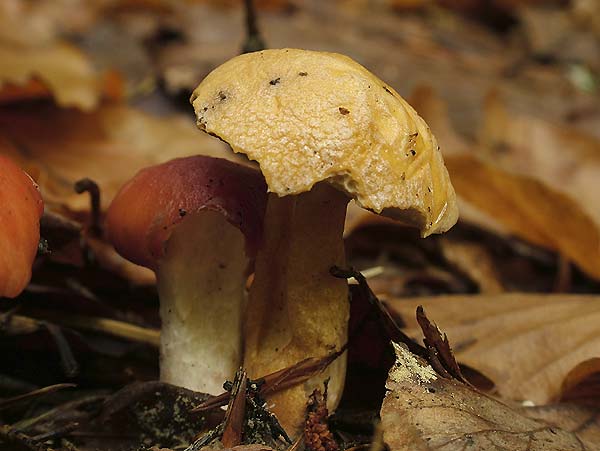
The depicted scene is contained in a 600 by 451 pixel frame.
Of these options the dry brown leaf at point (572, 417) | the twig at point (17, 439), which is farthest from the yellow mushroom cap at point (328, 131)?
the twig at point (17, 439)

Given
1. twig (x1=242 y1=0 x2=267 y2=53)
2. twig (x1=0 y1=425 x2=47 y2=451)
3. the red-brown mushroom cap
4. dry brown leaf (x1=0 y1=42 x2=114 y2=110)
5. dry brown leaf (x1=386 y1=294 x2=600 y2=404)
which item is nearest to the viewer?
twig (x1=0 y1=425 x2=47 y2=451)

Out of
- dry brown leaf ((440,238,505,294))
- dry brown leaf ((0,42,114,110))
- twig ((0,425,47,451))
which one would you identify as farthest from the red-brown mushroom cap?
dry brown leaf ((0,42,114,110))

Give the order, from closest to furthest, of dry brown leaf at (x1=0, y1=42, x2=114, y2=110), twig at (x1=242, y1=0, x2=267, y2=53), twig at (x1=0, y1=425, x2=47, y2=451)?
twig at (x1=0, y1=425, x2=47, y2=451), twig at (x1=242, y1=0, x2=267, y2=53), dry brown leaf at (x1=0, y1=42, x2=114, y2=110)

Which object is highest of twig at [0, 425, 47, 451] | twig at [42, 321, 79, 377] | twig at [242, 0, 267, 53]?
twig at [242, 0, 267, 53]

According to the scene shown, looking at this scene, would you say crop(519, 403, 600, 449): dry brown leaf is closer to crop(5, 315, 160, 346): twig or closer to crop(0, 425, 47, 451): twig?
crop(5, 315, 160, 346): twig

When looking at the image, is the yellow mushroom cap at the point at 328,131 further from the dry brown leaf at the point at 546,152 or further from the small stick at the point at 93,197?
the dry brown leaf at the point at 546,152

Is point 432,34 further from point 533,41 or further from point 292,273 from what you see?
point 292,273
